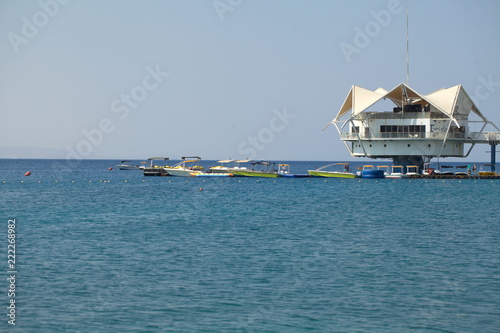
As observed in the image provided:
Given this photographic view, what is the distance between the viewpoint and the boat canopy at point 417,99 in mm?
86375

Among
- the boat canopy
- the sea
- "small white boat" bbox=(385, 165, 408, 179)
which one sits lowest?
the sea

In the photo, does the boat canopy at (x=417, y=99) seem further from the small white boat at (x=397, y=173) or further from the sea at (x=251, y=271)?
the sea at (x=251, y=271)

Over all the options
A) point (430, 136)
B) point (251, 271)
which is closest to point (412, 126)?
point (430, 136)

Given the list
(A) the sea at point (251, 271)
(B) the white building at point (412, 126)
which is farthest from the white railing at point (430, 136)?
(A) the sea at point (251, 271)

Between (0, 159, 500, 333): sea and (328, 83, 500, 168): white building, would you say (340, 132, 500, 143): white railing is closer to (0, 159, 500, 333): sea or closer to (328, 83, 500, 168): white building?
(328, 83, 500, 168): white building

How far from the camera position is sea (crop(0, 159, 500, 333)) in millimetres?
→ 18297

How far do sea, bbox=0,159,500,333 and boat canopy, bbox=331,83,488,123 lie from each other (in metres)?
41.7

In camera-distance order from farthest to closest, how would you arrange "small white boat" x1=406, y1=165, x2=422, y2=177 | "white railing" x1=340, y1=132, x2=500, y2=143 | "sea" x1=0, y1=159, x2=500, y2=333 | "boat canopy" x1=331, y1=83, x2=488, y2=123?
"small white boat" x1=406, y1=165, x2=422, y2=177 < "boat canopy" x1=331, y1=83, x2=488, y2=123 < "white railing" x1=340, y1=132, x2=500, y2=143 < "sea" x1=0, y1=159, x2=500, y2=333

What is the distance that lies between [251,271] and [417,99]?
233 ft

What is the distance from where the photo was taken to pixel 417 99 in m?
90.4

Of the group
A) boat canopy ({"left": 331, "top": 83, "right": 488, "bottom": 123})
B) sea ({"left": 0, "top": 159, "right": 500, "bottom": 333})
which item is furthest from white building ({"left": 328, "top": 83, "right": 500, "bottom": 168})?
sea ({"left": 0, "top": 159, "right": 500, "bottom": 333})

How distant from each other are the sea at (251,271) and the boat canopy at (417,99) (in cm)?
4166

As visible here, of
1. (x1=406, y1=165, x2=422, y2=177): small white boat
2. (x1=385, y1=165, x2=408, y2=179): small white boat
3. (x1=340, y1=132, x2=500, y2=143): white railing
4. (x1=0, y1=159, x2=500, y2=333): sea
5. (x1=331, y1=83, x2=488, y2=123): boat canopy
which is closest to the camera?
(x1=0, y1=159, x2=500, y2=333): sea

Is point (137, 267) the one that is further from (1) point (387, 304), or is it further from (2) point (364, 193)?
(2) point (364, 193)
